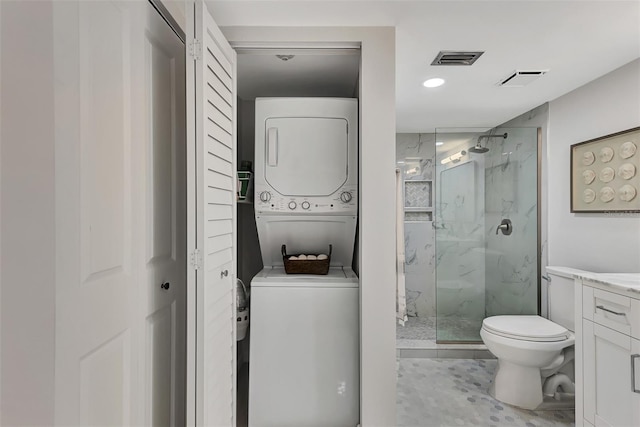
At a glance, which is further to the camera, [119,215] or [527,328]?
[527,328]

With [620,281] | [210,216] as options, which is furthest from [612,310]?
[210,216]

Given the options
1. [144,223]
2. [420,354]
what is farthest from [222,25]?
[420,354]

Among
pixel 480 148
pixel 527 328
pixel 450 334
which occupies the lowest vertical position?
pixel 450 334

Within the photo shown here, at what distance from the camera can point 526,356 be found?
2426 millimetres

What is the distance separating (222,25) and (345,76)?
0.92m

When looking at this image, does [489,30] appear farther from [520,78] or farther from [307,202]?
[307,202]

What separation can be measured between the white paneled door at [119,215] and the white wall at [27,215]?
0.11ft

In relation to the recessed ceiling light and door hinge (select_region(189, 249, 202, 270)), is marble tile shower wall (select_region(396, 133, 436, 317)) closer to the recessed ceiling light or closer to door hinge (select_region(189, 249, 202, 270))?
the recessed ceiling light

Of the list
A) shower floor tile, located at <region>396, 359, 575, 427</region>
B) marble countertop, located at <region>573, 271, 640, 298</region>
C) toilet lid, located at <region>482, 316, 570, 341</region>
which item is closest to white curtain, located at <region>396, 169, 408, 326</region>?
shower floor tile, located at <region>396, 359, 575, 427</region>

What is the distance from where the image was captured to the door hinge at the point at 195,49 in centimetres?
143

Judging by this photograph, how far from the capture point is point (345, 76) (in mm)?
2518

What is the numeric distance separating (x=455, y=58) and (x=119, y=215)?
6.64 ft

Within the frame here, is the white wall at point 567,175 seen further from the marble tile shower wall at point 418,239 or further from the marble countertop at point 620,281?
the marble tile shower wall at point 418,239

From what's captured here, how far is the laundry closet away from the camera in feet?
6.79
